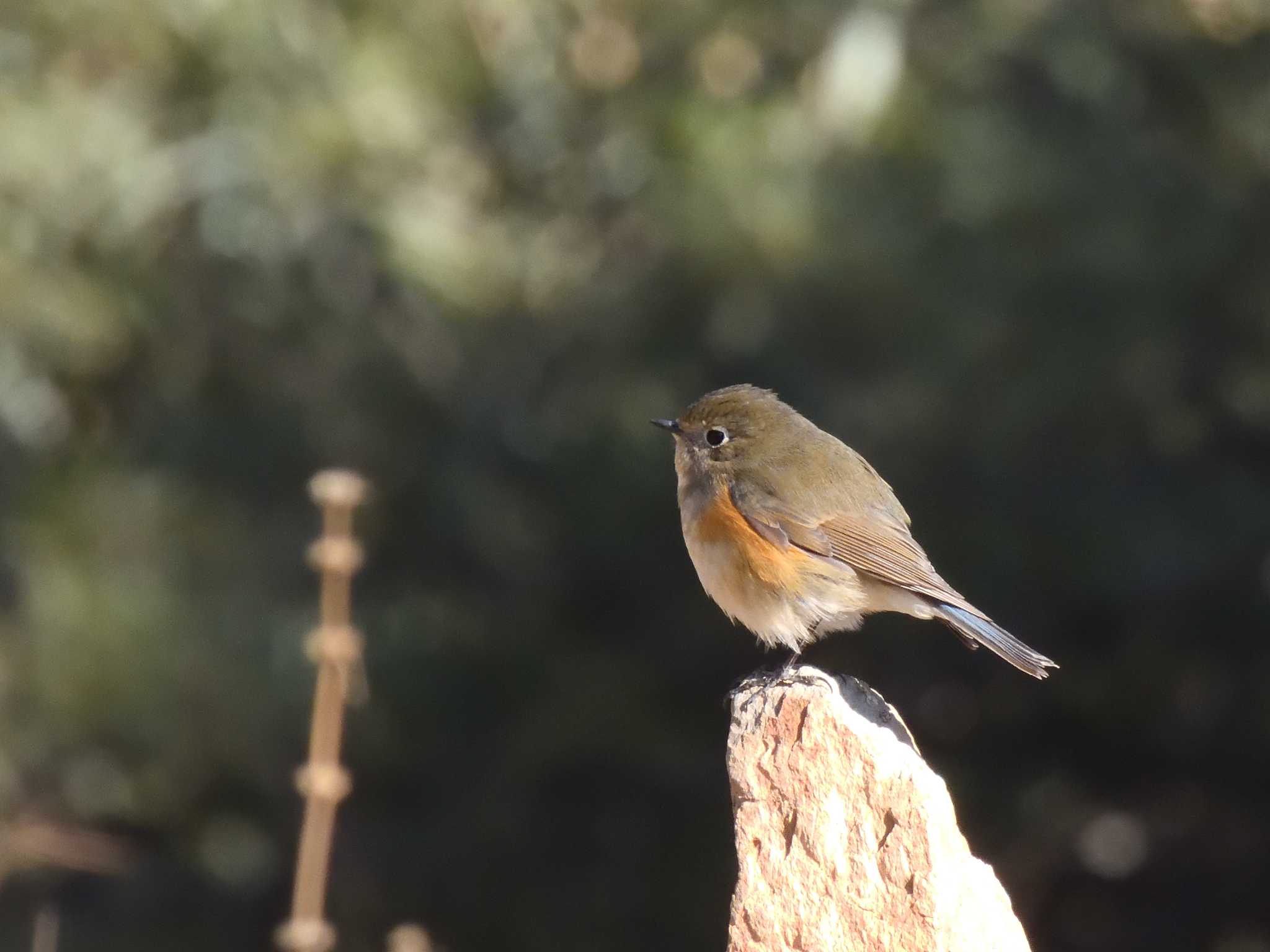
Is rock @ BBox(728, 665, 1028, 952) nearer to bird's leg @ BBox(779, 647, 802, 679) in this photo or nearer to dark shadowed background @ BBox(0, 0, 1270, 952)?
bird's leg @ BBox(779, 647, 802, 679)

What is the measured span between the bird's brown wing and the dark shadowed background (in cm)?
140

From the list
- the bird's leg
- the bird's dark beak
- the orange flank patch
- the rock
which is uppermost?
the bird's dark beak

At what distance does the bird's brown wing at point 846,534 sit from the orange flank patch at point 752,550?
0.03m

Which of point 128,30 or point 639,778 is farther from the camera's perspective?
point 128,30

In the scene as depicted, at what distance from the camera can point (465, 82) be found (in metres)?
8.37

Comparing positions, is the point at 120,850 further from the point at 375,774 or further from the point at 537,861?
the point at 537,861

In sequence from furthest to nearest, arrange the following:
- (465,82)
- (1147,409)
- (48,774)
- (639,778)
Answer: (465,82) < (48,774) < (639,778) < (1147,409)

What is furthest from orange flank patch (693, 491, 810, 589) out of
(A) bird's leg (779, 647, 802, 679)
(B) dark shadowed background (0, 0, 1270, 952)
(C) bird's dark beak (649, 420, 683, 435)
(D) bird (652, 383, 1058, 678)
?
(B) dark shadowed background (0, 0, 1270, 952)

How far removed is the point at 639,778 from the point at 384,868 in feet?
3.70

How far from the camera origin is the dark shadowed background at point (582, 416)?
6434 mm

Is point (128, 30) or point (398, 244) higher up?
point (128, 30)

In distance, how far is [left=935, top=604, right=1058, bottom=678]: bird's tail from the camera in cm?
431

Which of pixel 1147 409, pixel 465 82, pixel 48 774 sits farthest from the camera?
pixel 465 82

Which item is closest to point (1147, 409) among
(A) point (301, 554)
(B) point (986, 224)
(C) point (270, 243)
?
(B) point (986, 224)
